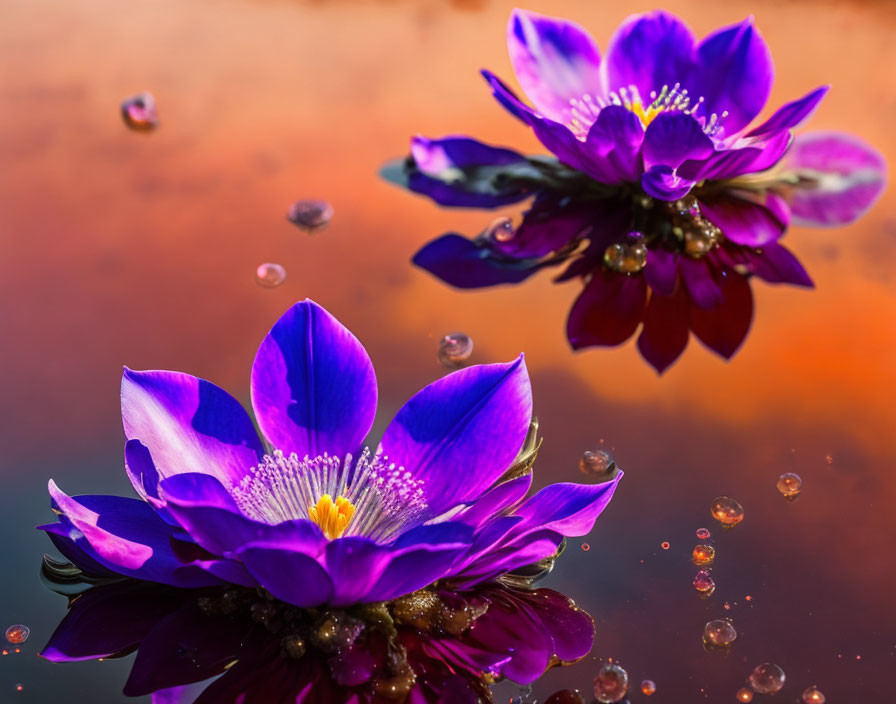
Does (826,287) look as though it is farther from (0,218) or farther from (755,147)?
(0,218)

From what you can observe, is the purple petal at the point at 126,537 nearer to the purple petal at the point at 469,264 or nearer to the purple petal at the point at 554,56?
the purple petal at the point at 469,264

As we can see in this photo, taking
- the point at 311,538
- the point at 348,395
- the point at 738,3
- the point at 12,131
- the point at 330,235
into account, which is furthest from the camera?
the point at 738,3

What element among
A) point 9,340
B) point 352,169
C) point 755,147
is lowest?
point 9,340

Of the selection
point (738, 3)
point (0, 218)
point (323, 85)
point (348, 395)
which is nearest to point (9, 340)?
point (0, 218)

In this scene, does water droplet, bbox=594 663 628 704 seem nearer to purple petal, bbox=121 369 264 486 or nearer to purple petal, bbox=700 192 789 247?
purple petal, bbox=121 369 264 486

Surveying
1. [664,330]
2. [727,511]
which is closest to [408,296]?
[664,330]

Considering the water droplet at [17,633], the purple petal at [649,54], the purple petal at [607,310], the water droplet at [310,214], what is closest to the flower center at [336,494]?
the water droplet at [17,633]

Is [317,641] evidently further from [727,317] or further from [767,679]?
[727,317]

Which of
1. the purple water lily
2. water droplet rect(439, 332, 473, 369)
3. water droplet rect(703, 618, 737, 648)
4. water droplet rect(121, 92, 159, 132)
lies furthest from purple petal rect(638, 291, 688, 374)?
water droplet rect(121, 92, 159, 132)
